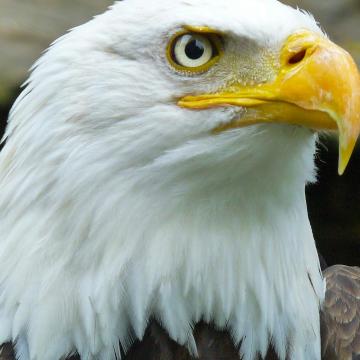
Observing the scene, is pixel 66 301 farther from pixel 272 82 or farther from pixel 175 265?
pixel 272 82

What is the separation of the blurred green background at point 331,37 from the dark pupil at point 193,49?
2.36 metres

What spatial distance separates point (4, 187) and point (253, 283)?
0.73 meters

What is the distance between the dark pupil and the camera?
79.7 inches

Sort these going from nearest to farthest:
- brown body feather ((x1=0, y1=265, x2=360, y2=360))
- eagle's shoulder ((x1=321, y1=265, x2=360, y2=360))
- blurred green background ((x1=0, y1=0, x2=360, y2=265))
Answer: brown body feather ((x1=0, y1=265, x2=360, y2=360)) → eagle's shoulder ((x1=321, y1=265, x2=360, y2=360)) → blurred green background ((x1=0, y1=0, x2=360, y2=265))

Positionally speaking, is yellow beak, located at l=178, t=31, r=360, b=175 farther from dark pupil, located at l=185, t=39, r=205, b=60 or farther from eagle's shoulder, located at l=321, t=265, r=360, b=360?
eagle's shoulder, located at l=321, t=265, r=360, b=360

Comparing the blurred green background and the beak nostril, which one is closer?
the beak nostril

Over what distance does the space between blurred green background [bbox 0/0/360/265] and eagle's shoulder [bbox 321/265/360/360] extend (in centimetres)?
167

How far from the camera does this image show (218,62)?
2.04m

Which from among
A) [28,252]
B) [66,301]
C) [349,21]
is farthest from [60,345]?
[349,21]

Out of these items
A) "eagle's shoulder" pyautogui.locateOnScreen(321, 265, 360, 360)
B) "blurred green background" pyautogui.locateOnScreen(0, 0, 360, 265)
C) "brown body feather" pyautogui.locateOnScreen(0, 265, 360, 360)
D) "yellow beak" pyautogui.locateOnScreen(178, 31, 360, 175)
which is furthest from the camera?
"blurred green background" pyautogui.locateOnScreen(0, 0, 360, 265)

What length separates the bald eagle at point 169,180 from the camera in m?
1.98

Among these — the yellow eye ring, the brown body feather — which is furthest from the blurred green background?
the yellow eye ring

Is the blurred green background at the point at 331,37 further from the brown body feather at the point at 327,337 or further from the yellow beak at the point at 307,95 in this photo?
the yellow beak at the point at 307,95

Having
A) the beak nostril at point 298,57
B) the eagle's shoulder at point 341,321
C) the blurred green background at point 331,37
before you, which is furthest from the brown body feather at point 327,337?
the blurred green background at point 331,37
